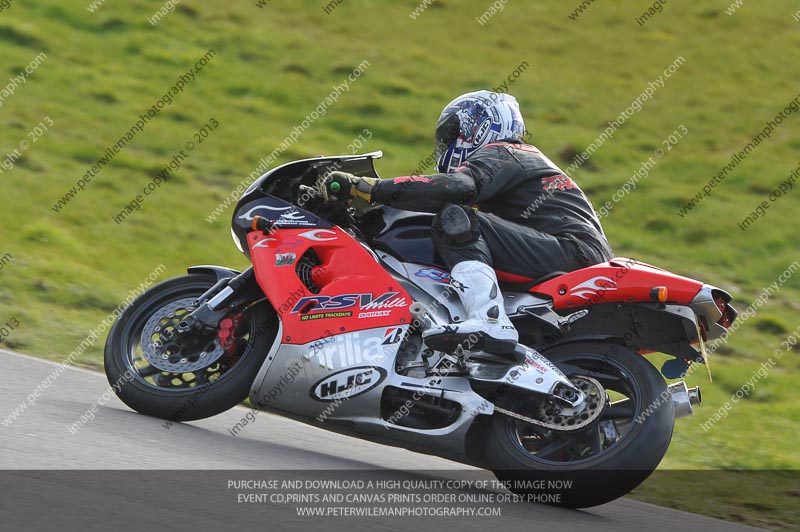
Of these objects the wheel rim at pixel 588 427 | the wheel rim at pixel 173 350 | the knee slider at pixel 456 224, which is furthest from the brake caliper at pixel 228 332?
the wheel rim at pixel 588 427

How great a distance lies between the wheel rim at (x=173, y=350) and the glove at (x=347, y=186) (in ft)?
2.68

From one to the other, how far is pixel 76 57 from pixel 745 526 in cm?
1463

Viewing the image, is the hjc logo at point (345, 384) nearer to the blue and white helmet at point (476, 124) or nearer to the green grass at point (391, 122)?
the blue and white helmet at point (476, 124)

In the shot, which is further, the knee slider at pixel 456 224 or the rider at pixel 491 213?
the knee slider at pixel 456 224

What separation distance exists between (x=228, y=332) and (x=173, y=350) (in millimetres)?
326

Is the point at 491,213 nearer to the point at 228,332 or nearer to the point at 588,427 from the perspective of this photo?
the point at 588,427

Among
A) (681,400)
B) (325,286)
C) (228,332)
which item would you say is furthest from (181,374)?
(681,400)

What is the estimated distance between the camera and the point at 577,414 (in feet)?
17.5

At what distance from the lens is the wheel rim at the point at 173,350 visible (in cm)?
601

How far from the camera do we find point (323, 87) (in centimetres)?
1802

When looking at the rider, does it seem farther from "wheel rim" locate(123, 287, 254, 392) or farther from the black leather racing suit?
"wheel rim" locate(123, 287, 254, 392)

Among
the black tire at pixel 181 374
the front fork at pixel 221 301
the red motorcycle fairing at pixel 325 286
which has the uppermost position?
the red motorcycle fairing at pixel 325 286

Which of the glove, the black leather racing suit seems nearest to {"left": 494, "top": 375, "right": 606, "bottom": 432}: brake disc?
the black leather racing suit

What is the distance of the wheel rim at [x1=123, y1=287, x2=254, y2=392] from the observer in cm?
601
